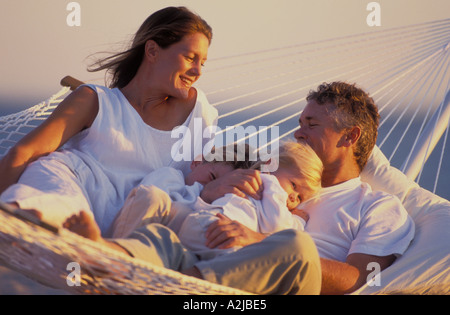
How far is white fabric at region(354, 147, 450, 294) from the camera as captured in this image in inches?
66.4

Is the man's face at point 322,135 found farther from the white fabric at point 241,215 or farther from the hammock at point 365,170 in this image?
the white fabric at point 241,215

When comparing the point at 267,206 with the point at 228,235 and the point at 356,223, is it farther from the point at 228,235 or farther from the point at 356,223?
the point at 356,223

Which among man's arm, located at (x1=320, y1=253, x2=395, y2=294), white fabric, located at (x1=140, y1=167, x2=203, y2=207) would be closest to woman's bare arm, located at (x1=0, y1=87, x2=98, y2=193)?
white fabric, located at (x1=140, y1=167, x2=203, y2=207)

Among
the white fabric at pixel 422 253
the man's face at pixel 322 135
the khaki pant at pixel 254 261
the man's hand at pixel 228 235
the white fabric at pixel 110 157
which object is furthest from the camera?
the man's face at pixel 322 135

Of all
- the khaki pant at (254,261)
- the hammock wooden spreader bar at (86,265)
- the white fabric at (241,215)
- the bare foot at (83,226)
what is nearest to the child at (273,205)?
the white fabric at (241,215)

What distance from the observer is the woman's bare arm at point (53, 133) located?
5.70 feet

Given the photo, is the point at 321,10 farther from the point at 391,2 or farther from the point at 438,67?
the point at 438,67

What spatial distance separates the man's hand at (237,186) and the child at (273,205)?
0.02 metres

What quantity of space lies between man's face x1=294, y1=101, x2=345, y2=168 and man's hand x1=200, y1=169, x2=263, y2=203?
18.0 inches

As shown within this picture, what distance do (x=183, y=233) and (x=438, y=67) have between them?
2.14m

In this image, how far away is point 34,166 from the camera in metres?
1.74

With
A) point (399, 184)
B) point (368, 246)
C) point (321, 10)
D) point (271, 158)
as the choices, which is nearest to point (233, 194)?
point (271, 158)

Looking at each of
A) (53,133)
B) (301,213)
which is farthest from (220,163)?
(53,133)

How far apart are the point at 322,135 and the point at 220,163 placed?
43 cm
